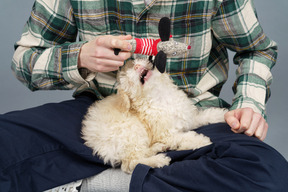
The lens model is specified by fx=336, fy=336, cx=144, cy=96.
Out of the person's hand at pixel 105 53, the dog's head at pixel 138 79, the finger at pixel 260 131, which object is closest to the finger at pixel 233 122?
the finger at pixel 260 131

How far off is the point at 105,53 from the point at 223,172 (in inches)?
27.0

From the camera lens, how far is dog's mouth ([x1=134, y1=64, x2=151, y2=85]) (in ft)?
4.70

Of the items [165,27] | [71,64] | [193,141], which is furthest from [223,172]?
[71,64]

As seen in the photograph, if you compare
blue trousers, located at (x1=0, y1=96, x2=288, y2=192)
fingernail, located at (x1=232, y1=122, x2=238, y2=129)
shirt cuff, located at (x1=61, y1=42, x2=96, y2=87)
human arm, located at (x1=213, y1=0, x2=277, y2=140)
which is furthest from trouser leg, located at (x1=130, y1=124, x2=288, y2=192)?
shirt cuff, located at (x1=61, y1=42, x2=96, y2=87)

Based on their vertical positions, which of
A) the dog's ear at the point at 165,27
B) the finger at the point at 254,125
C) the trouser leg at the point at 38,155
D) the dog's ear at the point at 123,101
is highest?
the dog's ear at the point at 165,27

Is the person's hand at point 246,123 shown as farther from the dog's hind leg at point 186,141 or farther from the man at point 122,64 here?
the dog's hind leg at point 186,141

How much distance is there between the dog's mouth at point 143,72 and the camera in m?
1.43

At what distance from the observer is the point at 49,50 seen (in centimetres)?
176

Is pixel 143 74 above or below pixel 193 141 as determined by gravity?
above

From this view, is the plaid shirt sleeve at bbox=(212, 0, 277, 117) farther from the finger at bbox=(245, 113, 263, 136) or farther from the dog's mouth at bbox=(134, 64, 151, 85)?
the dog's mouth at bbox=(134, 64, 151, 85)

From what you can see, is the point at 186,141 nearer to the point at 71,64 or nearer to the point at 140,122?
the point at 140,122

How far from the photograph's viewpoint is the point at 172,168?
1312 mm

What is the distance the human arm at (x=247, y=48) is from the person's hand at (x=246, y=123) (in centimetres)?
15

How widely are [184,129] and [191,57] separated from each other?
396 millimetres
